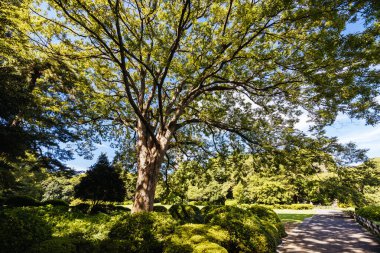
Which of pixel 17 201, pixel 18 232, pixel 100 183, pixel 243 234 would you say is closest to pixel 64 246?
pixel 18 232

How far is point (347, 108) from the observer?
8.63 metres

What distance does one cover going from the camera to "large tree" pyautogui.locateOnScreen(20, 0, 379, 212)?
6.53 metres

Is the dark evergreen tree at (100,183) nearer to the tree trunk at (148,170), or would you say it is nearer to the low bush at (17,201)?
the tree trunk at (148,170)

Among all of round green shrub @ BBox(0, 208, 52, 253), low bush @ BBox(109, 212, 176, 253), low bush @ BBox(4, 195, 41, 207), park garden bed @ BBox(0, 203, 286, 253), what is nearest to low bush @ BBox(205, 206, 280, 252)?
park garden bed @ BBox(0, 203, 286, 253)

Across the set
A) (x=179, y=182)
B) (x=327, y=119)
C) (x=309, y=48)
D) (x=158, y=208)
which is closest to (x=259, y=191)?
(x=158, y=208)

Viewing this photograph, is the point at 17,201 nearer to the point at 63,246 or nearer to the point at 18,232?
the point at 18,232

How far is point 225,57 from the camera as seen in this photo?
804 centimetres

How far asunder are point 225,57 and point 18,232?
806cm

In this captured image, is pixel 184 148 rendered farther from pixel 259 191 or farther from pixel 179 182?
pixel 259 191

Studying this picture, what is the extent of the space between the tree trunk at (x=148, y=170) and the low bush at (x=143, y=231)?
260 centimetres

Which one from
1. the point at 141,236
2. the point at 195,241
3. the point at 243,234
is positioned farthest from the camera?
the point at 243,234

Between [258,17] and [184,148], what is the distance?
988cm

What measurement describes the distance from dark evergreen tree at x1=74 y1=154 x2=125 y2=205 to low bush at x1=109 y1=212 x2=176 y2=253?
10.8 m

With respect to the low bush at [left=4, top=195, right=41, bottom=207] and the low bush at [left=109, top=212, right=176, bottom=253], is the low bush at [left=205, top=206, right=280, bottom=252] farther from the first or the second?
the low bush at [left=4, top=195, right=41, bottom=207]
